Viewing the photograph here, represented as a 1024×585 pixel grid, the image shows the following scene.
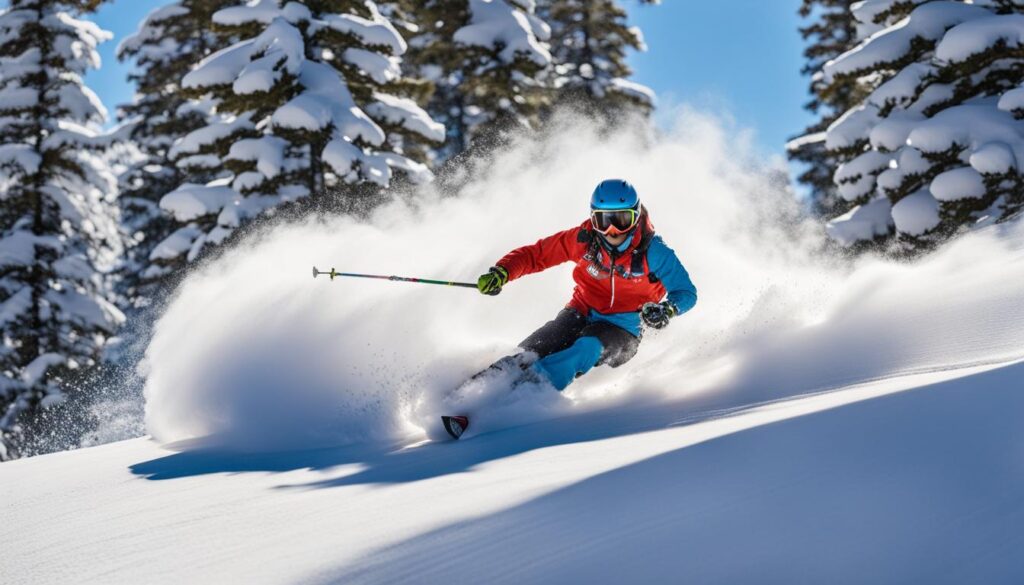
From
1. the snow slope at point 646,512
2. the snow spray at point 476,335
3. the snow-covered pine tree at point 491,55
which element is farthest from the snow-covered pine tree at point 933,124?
the snow slope at point 646,512

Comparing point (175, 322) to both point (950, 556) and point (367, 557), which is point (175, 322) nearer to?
point (367, 557)

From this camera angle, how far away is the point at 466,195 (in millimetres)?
14773

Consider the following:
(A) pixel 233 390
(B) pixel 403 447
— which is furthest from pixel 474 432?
(A) pixel 233 390

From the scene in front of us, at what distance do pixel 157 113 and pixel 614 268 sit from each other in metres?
20.5

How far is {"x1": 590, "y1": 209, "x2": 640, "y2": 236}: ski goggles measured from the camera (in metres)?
6.05

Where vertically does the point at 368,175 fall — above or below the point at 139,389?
above

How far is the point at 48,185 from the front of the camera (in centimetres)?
1684

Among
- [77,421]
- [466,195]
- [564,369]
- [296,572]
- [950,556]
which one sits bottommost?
[950,556]

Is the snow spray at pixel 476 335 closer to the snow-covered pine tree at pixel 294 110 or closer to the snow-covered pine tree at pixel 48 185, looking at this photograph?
the snow-covered pine tree at pixel 294 110

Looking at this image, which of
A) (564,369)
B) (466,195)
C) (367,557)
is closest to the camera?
(367,557)

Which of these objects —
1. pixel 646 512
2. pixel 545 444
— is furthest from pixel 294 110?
pixel 646 512

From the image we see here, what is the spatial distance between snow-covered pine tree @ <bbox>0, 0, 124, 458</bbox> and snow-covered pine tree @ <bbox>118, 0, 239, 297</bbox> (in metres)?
4.09

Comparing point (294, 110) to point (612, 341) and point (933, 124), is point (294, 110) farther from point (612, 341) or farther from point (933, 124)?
point (933, 124)

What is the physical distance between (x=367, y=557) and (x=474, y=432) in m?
2.77
